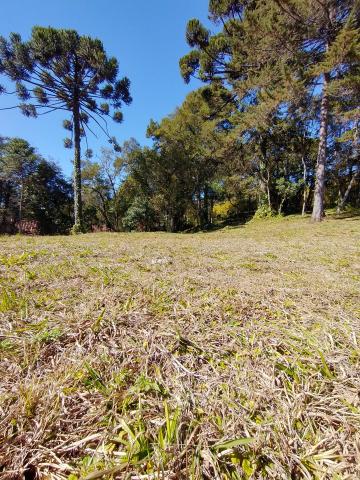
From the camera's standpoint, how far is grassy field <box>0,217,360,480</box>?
0.73 meters

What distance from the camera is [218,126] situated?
578 inches

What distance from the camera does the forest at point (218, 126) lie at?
27.7ft

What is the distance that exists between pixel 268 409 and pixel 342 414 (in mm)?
274

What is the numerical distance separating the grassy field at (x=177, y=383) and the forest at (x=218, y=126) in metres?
9.79

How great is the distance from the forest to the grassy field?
32.1 feet

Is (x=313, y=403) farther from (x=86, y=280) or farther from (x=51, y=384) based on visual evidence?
(x=86, y=280)

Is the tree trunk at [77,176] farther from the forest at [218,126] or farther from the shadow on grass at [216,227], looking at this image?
the shadow on grass at [216,227]

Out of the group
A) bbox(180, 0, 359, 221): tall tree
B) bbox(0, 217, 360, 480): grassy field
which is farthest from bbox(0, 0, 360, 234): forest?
bbox(0, 217, 360, 480): grassy field

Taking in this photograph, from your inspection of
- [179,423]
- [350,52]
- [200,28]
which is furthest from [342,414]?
[200,28]

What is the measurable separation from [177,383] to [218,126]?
53.2ft

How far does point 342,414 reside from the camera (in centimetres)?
85

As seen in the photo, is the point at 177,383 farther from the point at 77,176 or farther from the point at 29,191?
the point at 29,191

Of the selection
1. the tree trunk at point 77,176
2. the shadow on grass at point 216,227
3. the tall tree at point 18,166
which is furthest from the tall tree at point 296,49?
the tall tree at point 18,166

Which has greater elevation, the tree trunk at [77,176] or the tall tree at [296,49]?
the tall tree at [296,49]
